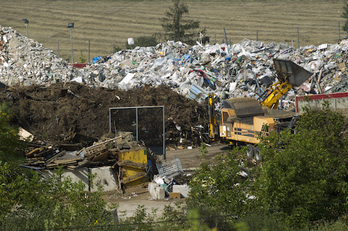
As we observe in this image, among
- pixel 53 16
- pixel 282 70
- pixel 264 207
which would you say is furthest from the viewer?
pixel 53 16

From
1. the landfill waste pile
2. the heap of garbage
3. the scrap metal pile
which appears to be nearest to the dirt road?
the scrap metal pile

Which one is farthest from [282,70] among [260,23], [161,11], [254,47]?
[161,11]

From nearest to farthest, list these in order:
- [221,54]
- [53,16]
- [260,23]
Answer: [221,54] < [260,23] < [53,16]

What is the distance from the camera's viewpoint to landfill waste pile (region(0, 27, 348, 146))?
22250 mm

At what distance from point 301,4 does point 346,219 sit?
62.5 metres

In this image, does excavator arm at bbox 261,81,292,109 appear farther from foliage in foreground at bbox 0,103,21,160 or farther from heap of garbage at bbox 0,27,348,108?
foliage in foreground at bbox 0,103,21,160

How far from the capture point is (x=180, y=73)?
28.4 m

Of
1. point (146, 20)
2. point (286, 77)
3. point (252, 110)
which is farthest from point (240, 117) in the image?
point (146, 20)

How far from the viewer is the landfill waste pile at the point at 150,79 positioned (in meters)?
22.2

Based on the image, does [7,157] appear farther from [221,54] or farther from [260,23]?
[260,23]

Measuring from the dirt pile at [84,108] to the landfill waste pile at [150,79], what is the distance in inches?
1.8

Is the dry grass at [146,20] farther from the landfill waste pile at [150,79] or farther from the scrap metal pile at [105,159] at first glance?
the scrap metal pile at [105,159]

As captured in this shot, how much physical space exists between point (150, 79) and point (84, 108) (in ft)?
20.2

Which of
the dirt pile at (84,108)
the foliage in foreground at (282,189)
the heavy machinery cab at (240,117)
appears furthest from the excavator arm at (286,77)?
the foliage in foreground at (282,189)
